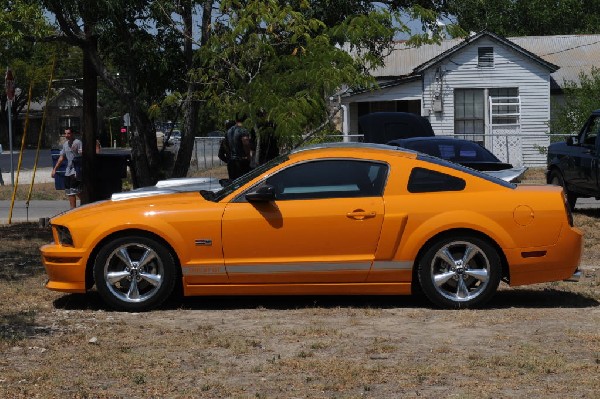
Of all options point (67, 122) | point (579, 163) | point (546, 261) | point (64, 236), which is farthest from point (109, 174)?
point (67, 122)

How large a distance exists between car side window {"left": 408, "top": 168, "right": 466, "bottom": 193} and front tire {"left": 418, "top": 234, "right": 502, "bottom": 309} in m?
0.46

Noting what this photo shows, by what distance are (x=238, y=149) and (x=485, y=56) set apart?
22.2 metres

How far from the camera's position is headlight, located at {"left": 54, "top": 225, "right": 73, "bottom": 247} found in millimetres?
10117

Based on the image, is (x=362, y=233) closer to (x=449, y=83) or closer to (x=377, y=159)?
(x=377, y=159)

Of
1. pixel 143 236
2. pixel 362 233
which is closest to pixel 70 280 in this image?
pixel 143 236

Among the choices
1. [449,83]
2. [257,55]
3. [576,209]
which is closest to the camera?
[257,55]

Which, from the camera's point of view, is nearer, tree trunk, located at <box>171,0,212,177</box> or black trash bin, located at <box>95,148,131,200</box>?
tree trunk, located at <box>171,0,212,177</box>

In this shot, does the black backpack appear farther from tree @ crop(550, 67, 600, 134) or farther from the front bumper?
tree @ crop(550, 67, 600, 134)

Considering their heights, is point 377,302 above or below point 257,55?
below

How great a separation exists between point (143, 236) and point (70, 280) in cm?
73

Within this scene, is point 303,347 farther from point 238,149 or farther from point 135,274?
point 238,149

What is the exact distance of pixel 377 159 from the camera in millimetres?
10172

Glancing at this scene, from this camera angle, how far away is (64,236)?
10180 millimetres

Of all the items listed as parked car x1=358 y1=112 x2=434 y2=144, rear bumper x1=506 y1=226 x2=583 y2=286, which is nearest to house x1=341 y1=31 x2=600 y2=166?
parked car x1=358 y1=112 x2=434 y2=144
